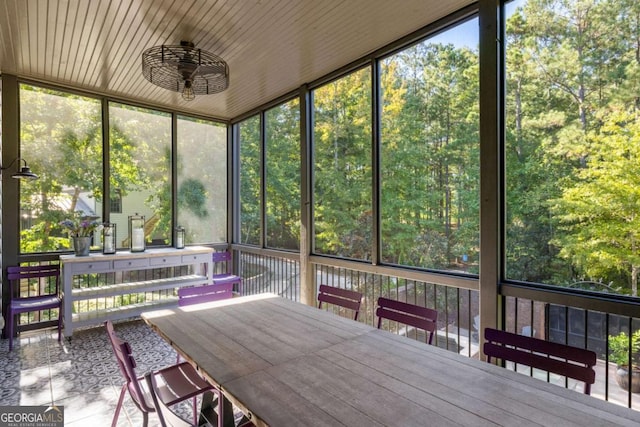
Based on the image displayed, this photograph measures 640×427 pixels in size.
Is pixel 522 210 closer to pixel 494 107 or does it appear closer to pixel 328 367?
pixel 494 107

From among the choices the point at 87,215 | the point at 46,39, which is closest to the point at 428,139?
the point at 46,39

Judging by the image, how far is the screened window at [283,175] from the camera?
453 centimetres

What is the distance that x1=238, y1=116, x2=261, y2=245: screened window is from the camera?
17.3 feet

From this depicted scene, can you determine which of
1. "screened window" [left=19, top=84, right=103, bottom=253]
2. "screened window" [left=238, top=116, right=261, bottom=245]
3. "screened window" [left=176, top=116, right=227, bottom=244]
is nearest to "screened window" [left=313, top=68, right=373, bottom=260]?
"screened window" [left=238, top=116, right=261, bottom=245]

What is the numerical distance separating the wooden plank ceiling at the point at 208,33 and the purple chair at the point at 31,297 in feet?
7.34

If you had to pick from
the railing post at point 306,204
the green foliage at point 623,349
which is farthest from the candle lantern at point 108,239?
the green foliage at point 623,349

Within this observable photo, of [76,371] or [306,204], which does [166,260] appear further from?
[306,204]

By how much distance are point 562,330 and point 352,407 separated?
197cm

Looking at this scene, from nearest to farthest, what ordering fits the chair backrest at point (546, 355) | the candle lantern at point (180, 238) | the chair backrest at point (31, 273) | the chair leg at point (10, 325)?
the chair backrest at point (546, 355)
the chair leg at point (10, 325)
the chair backrest at point (31, 273)
the candle lantern at point (180, 238)

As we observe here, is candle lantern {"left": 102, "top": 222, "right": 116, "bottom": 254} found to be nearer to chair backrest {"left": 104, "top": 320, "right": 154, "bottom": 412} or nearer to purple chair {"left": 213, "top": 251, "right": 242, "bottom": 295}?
purple chair {"left": 213, "top": 251, "right": 242, "bottom": 295}

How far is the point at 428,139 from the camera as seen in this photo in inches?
124

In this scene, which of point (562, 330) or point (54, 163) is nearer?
point (562, 330)

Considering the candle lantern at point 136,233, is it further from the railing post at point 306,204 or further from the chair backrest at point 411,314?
the chair backrest at point 411,314

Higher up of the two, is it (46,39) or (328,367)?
(46,39)
